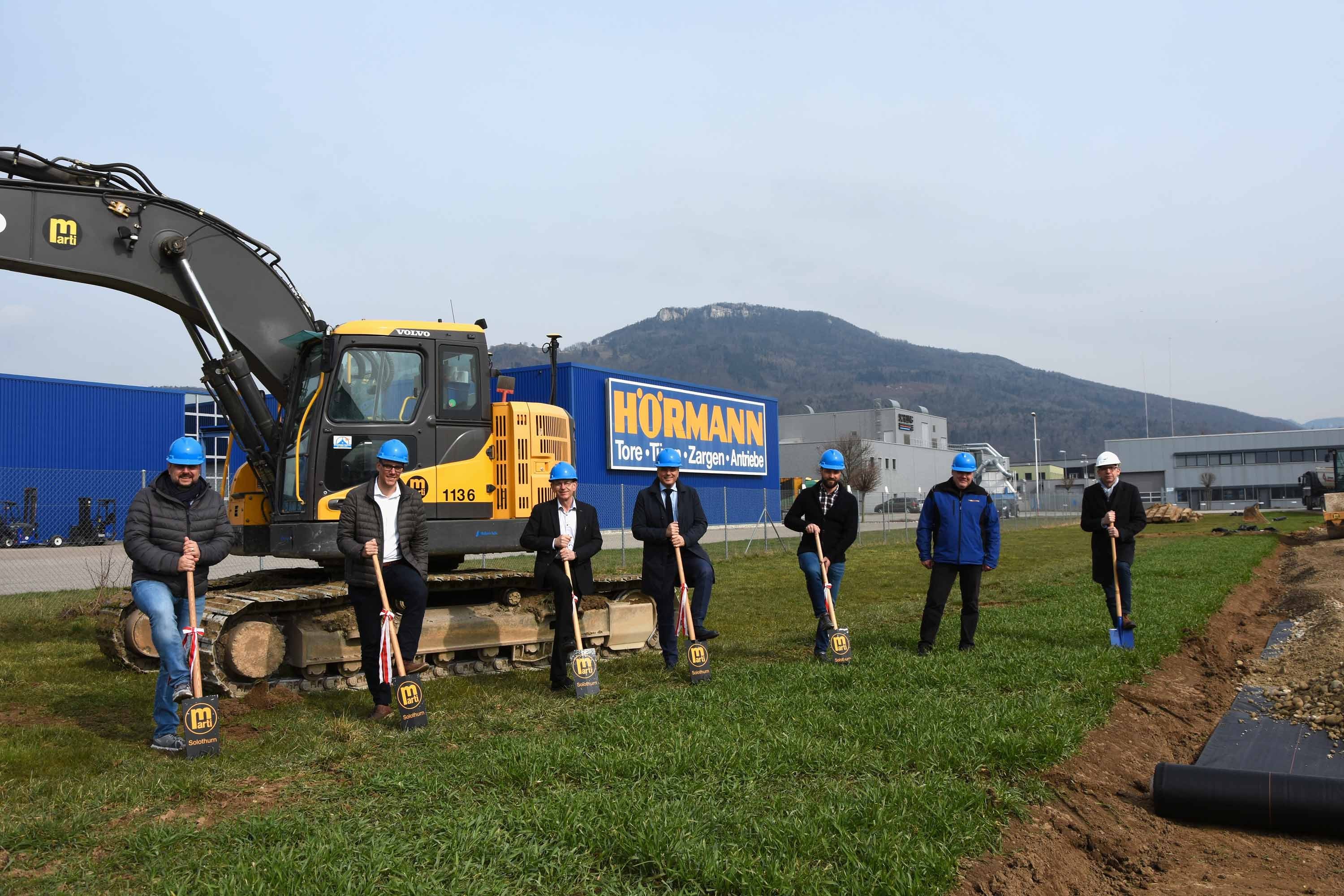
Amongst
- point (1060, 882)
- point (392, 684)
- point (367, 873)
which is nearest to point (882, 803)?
point (1060, 882)

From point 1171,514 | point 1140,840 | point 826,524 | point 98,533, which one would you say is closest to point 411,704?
point 826,524

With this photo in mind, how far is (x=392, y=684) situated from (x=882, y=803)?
4.02 m

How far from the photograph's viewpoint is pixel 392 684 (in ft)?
25.2

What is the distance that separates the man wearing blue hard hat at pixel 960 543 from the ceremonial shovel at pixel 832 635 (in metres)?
0.93

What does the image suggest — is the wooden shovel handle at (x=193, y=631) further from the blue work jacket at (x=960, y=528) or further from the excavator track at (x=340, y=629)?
the blue work jacket at (x=960, y=528)

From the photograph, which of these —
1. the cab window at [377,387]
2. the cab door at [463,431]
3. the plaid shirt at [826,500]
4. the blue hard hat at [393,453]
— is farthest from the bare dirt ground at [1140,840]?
the cab window at [377,387]

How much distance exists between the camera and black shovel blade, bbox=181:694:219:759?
21.7 ft

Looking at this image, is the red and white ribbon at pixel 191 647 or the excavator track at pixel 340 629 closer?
the red and white ribbon at pixel 191 647

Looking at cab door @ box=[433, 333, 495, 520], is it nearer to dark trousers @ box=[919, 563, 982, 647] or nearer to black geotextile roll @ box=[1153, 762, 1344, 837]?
dark trousers @ box=[919, 563, 982, 647]

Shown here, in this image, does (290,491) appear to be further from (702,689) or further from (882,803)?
(882,803)

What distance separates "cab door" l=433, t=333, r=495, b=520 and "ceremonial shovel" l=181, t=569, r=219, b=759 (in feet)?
9.86

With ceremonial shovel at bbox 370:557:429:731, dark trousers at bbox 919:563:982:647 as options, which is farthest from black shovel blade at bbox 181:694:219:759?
dark trousers at bbox 919:563:982:647

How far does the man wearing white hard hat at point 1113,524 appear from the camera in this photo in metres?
10.4

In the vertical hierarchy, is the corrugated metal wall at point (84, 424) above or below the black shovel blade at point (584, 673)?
above
